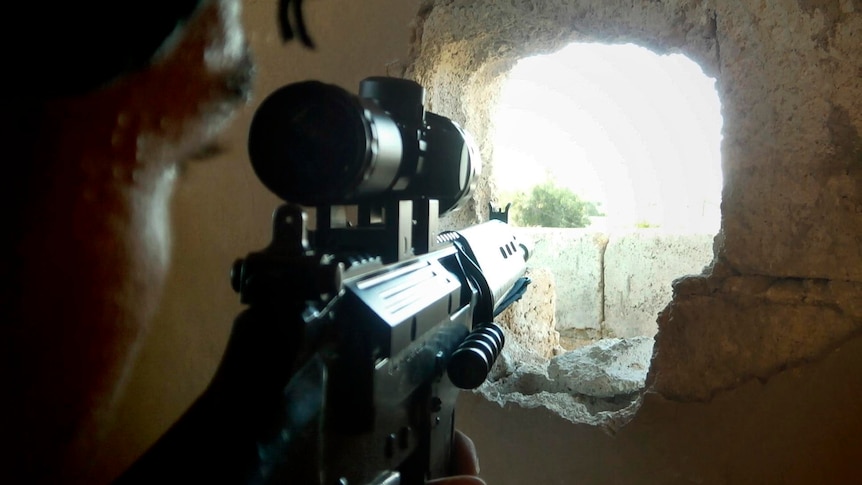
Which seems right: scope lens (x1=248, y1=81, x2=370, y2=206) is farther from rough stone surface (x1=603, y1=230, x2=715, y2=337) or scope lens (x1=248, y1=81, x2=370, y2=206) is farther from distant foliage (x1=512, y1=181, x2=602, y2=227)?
distant foliage (x1=512, y1=181, x2=602, y2=227)

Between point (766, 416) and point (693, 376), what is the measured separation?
0.13 meters

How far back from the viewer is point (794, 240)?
1039mm

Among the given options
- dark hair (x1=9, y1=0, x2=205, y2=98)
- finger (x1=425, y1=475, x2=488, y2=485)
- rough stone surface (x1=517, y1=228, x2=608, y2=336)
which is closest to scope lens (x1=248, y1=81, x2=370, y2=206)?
dark hair (x1=9, y1=0, x2=205, y2=98)

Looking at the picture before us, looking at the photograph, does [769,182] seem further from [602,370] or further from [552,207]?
[552,207]

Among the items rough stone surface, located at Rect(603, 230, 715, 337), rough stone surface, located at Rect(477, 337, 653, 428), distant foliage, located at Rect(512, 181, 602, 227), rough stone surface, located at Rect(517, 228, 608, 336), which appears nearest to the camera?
rough stone surface, located at Rect(477, 337, 653, 428)

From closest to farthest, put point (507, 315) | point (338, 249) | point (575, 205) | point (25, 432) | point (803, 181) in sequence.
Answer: point (25, 432)
point (338, 249)
point (803, 181)
point (507, 315)
point (575, 205)

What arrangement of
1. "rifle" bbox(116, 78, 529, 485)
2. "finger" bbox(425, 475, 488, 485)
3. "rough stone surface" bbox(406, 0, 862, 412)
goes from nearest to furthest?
1. "rifle" bbox(116, 78, 529, 485)
2. "finger" bbox(425, 475, 488, 485)
3. "rough stone surface" bbox(406, 0, 862, 412)

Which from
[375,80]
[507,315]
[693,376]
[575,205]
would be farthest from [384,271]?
[575,205]

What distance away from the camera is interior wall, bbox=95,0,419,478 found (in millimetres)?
403

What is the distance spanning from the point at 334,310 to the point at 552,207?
3.84m

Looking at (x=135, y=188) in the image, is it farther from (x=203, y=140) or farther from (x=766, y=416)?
(x=766, y=416)

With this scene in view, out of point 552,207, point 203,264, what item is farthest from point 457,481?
point 552,207

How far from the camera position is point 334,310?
42 cm

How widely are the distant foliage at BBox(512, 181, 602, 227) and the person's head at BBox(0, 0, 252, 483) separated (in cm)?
369
